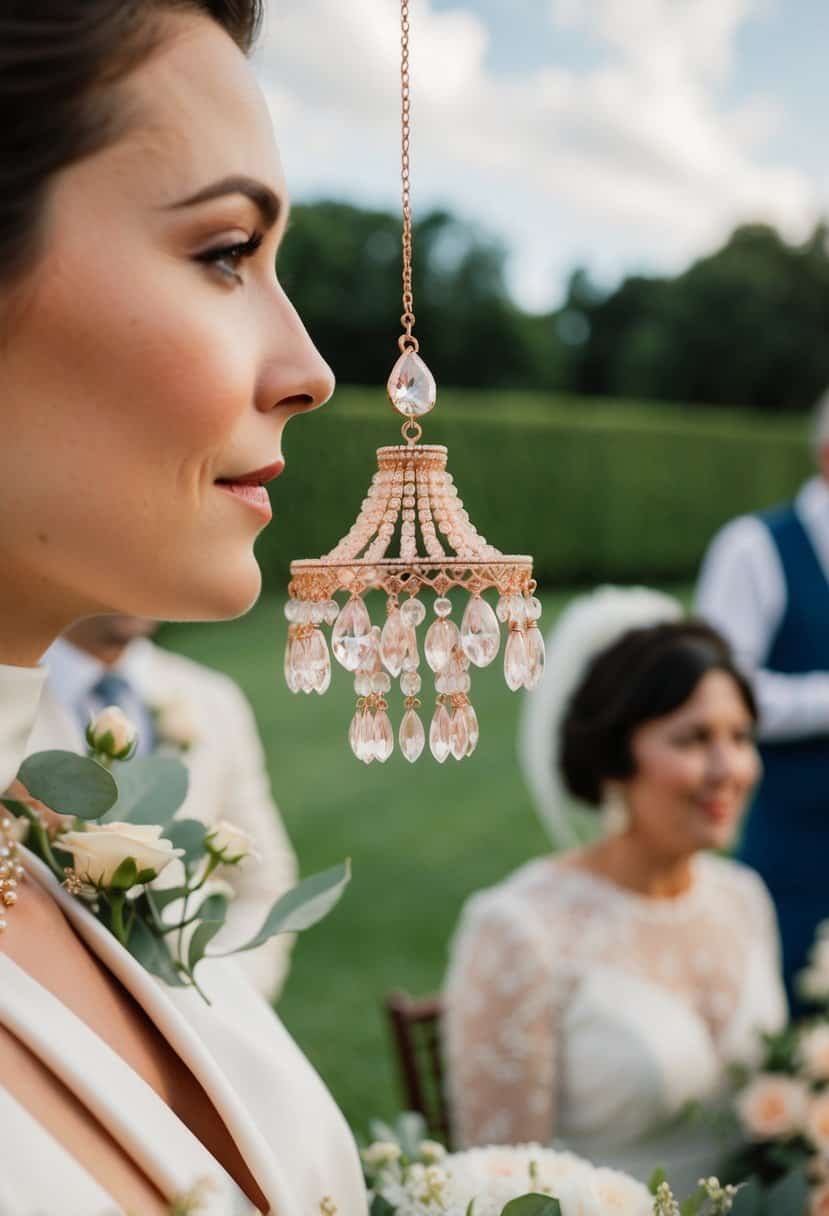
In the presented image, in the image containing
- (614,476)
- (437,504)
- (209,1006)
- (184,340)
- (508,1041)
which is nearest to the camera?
(184,340)

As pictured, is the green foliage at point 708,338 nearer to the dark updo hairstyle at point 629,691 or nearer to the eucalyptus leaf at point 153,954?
the dark updo hairstyle at point 629,691

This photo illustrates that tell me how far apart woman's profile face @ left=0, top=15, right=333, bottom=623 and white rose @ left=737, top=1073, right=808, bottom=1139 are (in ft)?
6.36

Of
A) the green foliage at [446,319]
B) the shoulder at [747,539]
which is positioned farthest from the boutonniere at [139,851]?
the green foliage at [446,319]

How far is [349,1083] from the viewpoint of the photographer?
4867 mm

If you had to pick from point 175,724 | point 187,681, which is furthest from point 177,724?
point 187,681

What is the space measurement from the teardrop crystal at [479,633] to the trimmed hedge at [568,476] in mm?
12601

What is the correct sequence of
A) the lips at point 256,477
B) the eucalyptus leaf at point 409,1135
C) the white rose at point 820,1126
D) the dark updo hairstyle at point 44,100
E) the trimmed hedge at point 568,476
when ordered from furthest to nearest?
the trimmed hedge at point 568,476 < the white rose at point 820,1126 < the eucalyptus leaf at point 409,1135 < the lips at point 256,477 < the dark updo hairstyle at point 44,100

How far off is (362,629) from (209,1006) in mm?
415

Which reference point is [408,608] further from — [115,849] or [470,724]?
[115,849]

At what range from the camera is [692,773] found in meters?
2.96

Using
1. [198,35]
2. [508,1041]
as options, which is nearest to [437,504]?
[198,35]

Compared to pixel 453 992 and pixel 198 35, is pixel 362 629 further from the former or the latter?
pixel 453 992

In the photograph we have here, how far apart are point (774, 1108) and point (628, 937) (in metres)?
0.58

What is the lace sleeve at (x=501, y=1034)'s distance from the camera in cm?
269
